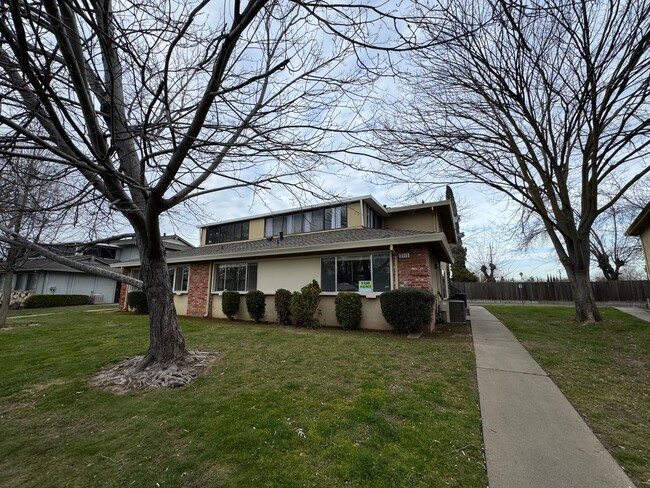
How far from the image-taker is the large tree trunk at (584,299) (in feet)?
33.0

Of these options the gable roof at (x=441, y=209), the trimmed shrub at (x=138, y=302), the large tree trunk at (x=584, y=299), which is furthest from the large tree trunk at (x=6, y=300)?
the large tree trunk at (x=584, y=299)

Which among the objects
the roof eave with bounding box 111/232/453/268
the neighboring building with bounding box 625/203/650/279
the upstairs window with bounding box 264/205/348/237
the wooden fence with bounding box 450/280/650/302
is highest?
the upstairs window with bounding box 264/205/348/237

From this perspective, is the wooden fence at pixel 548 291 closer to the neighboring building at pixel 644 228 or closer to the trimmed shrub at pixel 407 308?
the neighboring building at pixel 644 228

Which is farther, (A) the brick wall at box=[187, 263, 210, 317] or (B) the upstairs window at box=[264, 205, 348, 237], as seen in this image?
(B) the upstairs window at box=[264, 205, 348, 237]

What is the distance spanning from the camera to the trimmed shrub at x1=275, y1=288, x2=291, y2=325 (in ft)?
33.5

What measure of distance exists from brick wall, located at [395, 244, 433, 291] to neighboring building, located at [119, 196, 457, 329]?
28 mm

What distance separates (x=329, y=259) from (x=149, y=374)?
6411 mm

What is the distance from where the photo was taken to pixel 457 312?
1095 cm

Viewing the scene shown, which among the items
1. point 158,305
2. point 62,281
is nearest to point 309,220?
point 158,305

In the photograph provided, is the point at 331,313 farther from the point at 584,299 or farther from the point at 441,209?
the point at 584,299

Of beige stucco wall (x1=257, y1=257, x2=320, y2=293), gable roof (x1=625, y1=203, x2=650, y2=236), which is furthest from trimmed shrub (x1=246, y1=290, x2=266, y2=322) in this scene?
gable roof (x1=625, y1=203, x2=650, y2=236)

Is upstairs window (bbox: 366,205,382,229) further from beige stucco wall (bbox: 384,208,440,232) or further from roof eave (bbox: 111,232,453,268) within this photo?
roof eave (bbox: 111,232,453,268)

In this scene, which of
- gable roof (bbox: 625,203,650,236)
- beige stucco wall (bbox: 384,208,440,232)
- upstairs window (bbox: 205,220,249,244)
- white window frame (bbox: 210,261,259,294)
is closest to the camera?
gable roof (bbox: 625,203,650,236)

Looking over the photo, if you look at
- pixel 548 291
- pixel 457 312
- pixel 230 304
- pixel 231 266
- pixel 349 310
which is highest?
pixel 231 266
